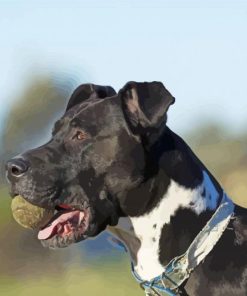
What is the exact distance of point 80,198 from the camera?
5.79 metres

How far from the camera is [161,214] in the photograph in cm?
575

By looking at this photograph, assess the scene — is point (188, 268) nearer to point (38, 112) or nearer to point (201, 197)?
point (201, 197)

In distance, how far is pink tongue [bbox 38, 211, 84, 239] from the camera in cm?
586

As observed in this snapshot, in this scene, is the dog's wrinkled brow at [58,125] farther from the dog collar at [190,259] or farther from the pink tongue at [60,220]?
the dog collar at [190,259]

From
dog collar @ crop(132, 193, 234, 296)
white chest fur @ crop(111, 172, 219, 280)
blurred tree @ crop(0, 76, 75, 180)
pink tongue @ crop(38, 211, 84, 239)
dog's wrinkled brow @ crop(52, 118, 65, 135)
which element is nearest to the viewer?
dog collar @ crop(132, 193, 234, 296)

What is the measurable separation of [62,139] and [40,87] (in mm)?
14945

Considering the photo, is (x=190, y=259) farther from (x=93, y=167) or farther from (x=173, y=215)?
(x=93, y=167)

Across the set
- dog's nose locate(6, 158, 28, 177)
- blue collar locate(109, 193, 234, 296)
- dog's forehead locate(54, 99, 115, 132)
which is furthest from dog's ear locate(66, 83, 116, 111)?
blue collar locate(109, 193, 234, 296)

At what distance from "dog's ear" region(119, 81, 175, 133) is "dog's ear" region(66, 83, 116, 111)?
51 centimetres

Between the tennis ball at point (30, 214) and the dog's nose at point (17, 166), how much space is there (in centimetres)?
22

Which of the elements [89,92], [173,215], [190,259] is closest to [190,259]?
[190,259]

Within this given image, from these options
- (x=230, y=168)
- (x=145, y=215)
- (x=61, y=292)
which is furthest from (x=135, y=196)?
(x=230, y=168)

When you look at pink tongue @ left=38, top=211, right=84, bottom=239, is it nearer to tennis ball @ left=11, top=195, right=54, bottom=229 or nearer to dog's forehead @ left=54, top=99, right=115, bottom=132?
tennis ball @ left=11, top=195, right=54, bottom=229

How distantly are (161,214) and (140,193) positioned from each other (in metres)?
0.17
